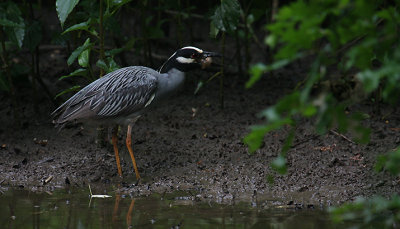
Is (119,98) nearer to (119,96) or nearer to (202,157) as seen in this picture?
(119,96)

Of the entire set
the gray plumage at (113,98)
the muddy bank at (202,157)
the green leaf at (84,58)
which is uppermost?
the green leaf at (84,58)

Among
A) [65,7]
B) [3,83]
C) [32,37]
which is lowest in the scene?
[3,83]

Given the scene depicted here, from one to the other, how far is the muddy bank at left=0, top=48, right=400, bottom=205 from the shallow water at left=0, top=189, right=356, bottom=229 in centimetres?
30

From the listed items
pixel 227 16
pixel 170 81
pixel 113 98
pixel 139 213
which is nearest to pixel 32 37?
pixel 113 98

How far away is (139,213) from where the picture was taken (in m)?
5.04

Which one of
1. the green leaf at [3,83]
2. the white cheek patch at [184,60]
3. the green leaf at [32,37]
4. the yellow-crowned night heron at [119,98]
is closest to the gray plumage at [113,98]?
the yellow-crowned night heron at [119,98]

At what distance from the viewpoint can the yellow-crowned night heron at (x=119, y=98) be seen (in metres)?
6.26

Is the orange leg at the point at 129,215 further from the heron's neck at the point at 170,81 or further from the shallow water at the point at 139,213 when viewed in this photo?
the heron's neck at the point at 170,81

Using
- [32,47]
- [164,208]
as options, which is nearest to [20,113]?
[32,47]

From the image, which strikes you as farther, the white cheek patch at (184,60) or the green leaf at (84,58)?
the white cheek patch at (184,60)

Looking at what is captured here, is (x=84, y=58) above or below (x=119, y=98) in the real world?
above

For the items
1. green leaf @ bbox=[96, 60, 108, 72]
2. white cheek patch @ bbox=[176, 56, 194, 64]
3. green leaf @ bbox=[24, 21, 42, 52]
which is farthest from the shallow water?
green leaf @ bbox=[24, 21, 42, 52]

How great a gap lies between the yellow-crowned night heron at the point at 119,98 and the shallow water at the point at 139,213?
2.93 feet

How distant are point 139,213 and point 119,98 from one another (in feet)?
5.44
